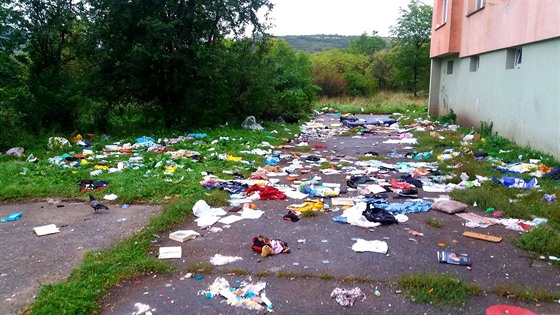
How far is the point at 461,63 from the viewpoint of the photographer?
576 inches

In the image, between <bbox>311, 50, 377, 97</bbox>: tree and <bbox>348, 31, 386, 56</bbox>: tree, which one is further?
<bbox>348, 31, 386, 56</bbox>: tree

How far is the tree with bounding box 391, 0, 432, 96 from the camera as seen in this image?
1296 inches

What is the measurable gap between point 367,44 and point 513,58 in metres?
40.9

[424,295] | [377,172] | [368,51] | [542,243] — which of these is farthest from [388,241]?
[368,51]

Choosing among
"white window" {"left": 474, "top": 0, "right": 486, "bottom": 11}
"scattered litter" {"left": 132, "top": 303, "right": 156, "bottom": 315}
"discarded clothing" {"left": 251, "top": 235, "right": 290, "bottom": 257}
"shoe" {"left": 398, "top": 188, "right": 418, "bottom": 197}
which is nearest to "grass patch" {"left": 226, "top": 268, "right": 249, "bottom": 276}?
"discarded clothing" {"left": 251, "top": 235, "right": 290, "bottom": 257}

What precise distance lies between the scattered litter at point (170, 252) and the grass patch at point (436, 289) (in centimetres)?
201

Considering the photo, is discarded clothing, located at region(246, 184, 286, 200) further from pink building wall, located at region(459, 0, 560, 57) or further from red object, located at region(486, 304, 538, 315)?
pink building wall, located at region(459, 0, 560, 57)

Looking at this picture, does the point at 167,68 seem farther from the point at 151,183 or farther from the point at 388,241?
the point at 388,241

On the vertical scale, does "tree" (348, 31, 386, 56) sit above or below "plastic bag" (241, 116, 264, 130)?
above

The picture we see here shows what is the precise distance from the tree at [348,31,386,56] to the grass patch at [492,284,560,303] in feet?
154

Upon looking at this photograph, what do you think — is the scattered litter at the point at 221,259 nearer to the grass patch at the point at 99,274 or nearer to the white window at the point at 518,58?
the grass patch at the point at 99,274

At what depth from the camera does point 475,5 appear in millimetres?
12812

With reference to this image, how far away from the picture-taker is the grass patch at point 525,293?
131 inches

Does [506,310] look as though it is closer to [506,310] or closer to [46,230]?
[506,310]
